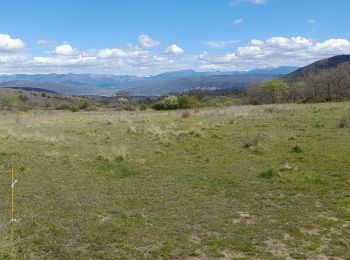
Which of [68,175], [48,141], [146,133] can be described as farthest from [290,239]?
[146,133]

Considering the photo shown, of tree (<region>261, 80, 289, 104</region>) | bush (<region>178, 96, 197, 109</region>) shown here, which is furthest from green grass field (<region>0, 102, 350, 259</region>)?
tree (<region>261, 80, 289, 104</region>)

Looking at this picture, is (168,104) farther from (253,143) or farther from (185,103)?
(253,143)

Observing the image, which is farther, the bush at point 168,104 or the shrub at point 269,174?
the bush at point 168,104

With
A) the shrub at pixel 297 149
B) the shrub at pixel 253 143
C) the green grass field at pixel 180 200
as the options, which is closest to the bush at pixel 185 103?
the green grass field at pixel 180 200

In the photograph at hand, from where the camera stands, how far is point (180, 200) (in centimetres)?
1064

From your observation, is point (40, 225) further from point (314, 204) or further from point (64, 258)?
point (314, 204)

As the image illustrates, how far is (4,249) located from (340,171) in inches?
416

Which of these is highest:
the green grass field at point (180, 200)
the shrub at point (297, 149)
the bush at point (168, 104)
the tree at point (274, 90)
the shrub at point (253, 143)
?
the tree at point (274, 90)

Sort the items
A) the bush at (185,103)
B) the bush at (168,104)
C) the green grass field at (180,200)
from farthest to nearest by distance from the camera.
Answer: the bush at (185,103)
the bush at (168,104)
the green grass field at (180,200)

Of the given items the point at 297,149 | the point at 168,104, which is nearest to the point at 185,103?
the point at 168,104

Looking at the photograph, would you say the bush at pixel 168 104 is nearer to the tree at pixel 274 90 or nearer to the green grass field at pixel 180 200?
the tree at pixel 274 90

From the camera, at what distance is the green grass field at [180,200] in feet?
24.6

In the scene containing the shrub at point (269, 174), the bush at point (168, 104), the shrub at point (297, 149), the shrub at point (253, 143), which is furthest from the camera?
the bush at point (168, 104)

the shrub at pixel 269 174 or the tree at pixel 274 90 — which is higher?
the tree at pixel 274 90
